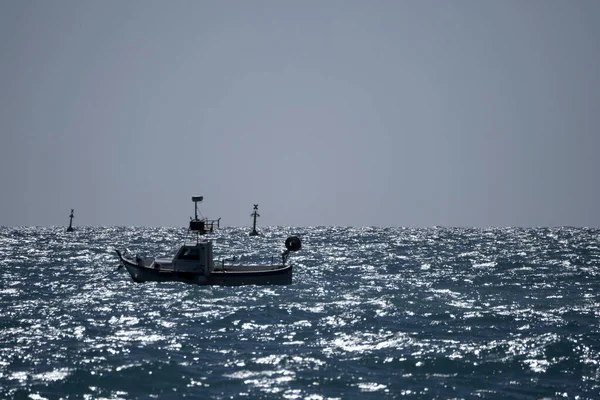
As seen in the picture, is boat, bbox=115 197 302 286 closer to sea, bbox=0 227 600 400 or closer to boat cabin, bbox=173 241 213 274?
boat cabin, bbox=173 241 213 274

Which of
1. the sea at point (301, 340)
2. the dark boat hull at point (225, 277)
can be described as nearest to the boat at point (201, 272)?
the dark boat hull at point (225, 277)

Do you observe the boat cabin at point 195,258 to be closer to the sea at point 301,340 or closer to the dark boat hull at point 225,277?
the dark boat hull at point 225,277

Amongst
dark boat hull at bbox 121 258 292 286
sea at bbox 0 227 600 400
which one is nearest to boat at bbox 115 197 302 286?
dark boat hull at bbox 121 258 292 286

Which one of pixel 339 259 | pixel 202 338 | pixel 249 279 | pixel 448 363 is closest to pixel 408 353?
pixel 448 363

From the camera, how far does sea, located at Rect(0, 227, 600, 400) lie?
67.8 ft

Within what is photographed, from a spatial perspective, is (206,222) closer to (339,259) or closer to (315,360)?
(315,360)

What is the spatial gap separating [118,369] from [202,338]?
5726 millimetres

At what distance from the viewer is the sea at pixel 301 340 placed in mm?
20656

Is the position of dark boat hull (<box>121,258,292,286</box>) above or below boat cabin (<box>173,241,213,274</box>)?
below

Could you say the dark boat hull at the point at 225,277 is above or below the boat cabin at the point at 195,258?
below

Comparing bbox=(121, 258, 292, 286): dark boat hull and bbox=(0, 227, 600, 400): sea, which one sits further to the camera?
bbox=(121, 258, 292, 286): dark boat hull

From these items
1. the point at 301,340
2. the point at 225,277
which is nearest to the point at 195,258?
the point at 225,277

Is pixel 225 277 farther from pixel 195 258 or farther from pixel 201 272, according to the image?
pixel 195 258

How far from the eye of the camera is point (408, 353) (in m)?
25.0
